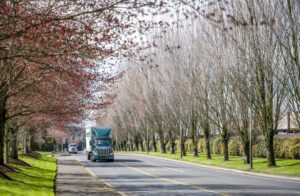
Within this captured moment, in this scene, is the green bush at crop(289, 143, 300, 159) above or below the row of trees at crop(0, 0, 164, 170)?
below

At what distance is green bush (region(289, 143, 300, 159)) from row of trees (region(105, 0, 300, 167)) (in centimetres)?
299

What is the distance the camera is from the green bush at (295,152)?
98.9 feet

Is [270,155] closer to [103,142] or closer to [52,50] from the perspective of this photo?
[103,142]

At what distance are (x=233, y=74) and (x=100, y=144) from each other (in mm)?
16523

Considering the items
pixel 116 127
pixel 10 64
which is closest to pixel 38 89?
pixel 10 64

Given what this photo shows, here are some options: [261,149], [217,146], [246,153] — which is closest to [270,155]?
[246,153]

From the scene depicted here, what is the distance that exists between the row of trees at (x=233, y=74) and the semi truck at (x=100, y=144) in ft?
29.1

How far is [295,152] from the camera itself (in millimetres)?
30344

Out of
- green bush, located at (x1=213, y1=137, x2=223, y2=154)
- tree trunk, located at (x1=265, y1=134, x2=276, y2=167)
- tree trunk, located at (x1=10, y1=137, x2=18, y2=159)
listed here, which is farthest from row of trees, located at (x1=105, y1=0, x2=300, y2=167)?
tree trunk, located at (x1=10, y1=137, x2=18, y2=159)

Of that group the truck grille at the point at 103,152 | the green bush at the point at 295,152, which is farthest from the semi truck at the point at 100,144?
the green bush at the point at 295,152

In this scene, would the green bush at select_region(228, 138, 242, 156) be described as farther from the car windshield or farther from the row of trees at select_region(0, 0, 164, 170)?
the row of trees at select_region(0, 0, 164, 170)

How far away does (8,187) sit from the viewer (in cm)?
1542

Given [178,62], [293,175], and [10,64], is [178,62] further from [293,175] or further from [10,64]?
[10,64]

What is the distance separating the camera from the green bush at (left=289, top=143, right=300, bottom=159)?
30.1m
